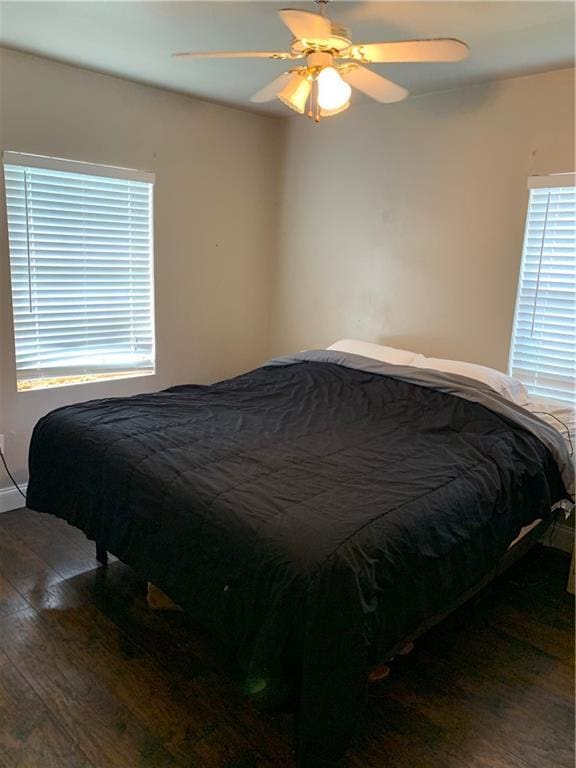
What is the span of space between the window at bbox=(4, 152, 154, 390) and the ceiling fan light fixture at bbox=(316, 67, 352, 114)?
1.71 metres

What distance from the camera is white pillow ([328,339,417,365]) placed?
3216mm

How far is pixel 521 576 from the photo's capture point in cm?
272

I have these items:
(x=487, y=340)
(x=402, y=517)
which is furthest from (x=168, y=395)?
(x=487, y=340)

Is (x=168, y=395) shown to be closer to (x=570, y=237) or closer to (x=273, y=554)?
(x=273, y=554)

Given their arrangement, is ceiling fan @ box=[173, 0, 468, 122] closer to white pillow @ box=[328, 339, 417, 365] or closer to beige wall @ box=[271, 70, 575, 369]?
beige wall @ box=[271, 70, 575, 369]

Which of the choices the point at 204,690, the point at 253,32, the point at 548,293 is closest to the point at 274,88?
the point at 253,32

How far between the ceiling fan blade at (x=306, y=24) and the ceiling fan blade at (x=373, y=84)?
38 centimetres

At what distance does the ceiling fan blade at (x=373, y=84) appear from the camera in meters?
2.15

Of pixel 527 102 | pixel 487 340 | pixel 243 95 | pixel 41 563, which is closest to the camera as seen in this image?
pixel 41 563

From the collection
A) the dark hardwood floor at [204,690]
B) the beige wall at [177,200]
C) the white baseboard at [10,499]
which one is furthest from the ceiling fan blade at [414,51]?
the white baseboard at [10,499]

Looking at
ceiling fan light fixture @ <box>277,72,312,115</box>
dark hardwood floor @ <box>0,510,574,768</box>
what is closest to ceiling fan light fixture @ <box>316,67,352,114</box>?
ceiling fan light fixture @ <box>277,72,312,115</box>

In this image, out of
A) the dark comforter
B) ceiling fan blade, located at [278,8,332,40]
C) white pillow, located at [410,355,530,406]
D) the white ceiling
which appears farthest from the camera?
white pillow, located at [410,355,530,406]

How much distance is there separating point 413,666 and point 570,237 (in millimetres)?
2151

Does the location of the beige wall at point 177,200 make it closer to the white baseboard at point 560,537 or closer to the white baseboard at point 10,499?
the white baseboard at point 10,499
